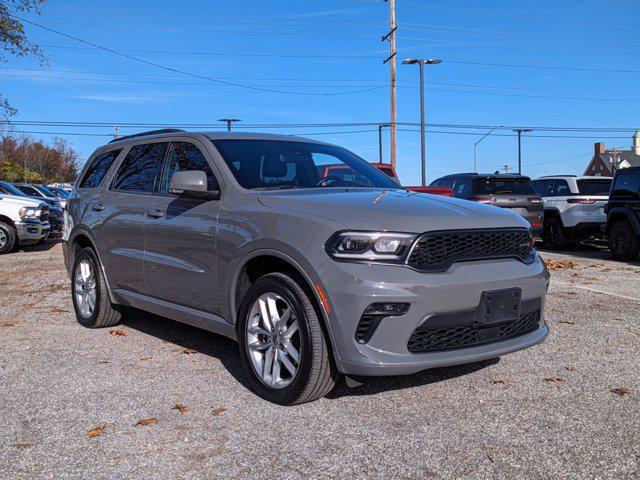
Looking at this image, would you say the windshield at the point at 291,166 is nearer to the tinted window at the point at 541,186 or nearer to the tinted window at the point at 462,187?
the tinted window at the point at 462,187

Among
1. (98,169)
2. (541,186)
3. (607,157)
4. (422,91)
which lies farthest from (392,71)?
(607,157)

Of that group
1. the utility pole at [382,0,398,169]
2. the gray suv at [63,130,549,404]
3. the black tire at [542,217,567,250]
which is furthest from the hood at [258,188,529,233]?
the utility pole at [382,0,398,169]

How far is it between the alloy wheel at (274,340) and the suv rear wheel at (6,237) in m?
13.6

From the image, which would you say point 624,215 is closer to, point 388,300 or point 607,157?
point 388,300

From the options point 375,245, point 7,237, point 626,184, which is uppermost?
point 626,184

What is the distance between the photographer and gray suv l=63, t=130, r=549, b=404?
3.58m

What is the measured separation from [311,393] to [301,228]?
97 centimetres

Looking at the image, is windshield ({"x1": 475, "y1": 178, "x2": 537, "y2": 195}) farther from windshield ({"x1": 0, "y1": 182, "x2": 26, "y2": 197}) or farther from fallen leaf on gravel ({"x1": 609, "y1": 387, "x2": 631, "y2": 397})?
windshield ({"x1": 0, "y1": 182, "x2": 26, "y2": 197})

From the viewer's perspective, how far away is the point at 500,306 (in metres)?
3.83

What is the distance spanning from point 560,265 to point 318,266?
923 centimetres

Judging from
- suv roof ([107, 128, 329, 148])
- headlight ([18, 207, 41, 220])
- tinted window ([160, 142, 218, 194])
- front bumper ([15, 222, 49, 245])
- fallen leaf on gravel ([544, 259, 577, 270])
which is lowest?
fallen leaf on gravel ([544, 259, 577, 270])

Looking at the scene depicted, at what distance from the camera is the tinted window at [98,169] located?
21.0 ft

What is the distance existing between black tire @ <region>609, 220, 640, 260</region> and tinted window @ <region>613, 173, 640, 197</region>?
0.56 metres

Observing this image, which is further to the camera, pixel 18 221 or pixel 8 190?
pixel 8 190
